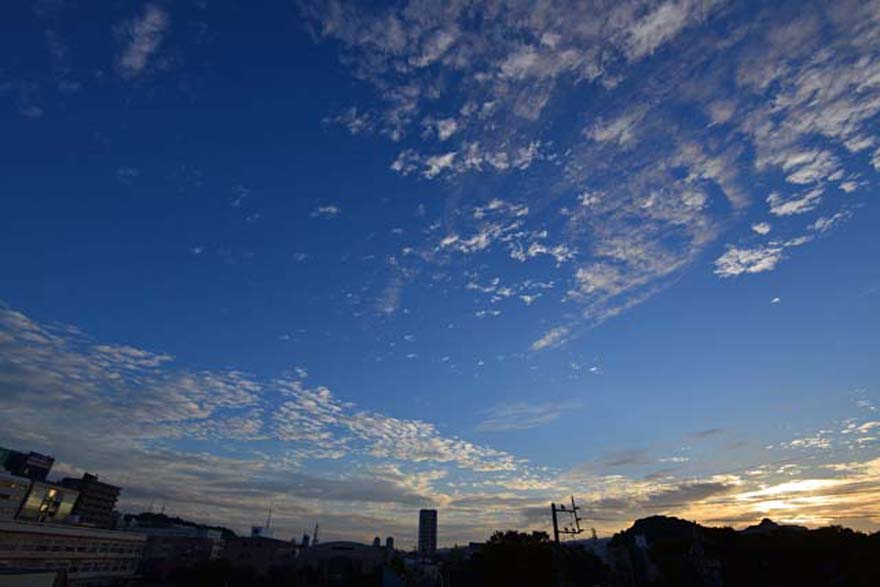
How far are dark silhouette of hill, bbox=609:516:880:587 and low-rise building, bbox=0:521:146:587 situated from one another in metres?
87.8

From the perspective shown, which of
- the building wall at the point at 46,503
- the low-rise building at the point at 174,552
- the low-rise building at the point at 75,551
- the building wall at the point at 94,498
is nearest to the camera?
the low-rise building at the point at 75,551

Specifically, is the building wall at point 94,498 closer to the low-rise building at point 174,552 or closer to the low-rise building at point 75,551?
the low-rise building at point 174,552

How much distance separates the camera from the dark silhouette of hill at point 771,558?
59.9 metres

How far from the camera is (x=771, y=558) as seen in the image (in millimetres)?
74062

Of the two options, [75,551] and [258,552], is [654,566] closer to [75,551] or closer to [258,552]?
[258,552]

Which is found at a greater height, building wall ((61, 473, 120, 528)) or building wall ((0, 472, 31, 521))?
building wall ((61, 473, 120, 528))

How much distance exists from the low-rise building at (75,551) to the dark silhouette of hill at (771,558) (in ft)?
288

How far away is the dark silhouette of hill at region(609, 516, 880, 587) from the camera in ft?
197

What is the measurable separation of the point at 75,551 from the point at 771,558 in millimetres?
108438

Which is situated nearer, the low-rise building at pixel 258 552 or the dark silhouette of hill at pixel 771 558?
the dark silhouette of hill at pixel 771 558

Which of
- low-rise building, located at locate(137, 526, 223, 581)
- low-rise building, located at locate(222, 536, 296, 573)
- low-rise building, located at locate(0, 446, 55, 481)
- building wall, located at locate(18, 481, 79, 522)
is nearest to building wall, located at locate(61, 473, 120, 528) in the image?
low-rise building, located at locate(0, 446, 55, 481)

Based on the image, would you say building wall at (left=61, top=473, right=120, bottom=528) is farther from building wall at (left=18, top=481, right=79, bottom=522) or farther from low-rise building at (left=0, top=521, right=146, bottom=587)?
low-rise building at (left=0, top=521, right=146, bottom=587)

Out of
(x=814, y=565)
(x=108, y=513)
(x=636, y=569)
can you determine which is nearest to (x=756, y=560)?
(x=814, y=565)

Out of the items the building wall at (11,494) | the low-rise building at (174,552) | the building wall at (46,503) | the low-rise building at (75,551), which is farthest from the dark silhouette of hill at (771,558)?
the building wall at (46,503)
